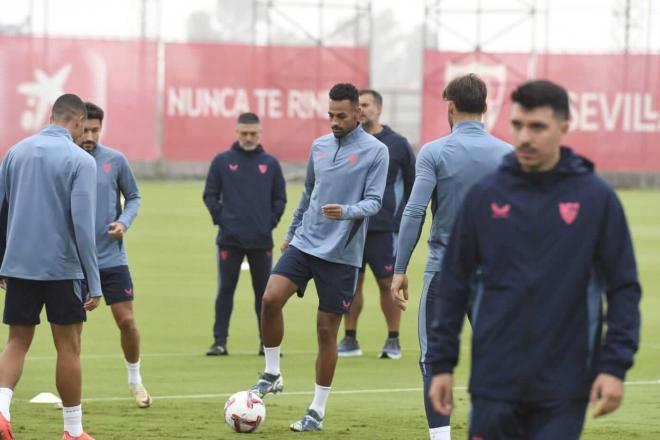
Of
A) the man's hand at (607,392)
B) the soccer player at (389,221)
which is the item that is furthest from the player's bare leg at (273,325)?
the man's hand at (607,392)

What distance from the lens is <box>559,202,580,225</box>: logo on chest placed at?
518 cm

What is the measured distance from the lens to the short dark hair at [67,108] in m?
8.16

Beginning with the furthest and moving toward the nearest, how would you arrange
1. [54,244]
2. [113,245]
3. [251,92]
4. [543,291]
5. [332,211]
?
1. [251,92]
2. [113,245]
3. [332,211]
4. [54,244]
5. [543,291]

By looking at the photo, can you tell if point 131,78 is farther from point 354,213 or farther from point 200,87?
point 354,213

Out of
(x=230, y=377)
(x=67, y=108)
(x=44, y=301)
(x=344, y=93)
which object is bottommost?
(x=230, y=377)

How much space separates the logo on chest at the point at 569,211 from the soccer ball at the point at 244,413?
13.8 feet

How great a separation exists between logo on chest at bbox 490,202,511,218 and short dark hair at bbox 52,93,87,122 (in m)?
3.65

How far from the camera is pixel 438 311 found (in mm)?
5379

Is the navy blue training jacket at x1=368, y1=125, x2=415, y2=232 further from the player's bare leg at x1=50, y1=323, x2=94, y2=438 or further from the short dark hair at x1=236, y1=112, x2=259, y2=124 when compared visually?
the player's bare leg at x1=50, y1=323, x2=94, y2=438

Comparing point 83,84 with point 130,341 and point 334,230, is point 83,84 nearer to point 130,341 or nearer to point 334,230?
point 130,341

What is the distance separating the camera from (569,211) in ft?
17.0

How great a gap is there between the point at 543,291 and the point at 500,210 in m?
0.34

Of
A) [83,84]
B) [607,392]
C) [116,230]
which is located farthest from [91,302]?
[83,84]

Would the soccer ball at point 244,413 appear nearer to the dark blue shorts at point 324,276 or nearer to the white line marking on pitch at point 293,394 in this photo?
the dark blue shorts at point 324,276
